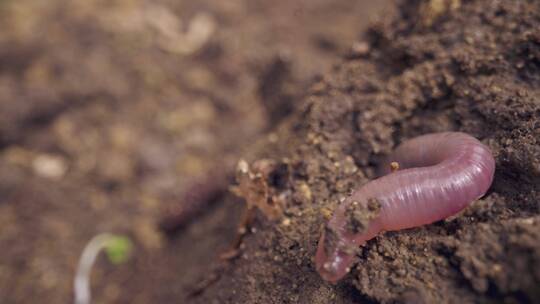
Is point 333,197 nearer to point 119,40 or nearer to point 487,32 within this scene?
point 487,32

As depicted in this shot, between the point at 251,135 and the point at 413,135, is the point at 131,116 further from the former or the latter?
the point at 413,135

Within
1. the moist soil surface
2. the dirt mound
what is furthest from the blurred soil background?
the dirt mound

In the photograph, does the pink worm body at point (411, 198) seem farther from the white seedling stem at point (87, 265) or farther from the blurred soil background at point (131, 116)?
the white seedling stem at point (87, 265)

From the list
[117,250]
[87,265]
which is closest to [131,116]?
[117,250]

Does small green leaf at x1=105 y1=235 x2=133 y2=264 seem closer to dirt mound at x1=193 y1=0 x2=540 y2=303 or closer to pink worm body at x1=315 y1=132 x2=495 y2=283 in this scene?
dirt mound at x1=193 y1=0 x2=540 y2=303

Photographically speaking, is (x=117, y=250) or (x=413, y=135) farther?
(x=117, y=250)

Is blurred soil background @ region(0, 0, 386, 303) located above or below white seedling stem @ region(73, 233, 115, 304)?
above
